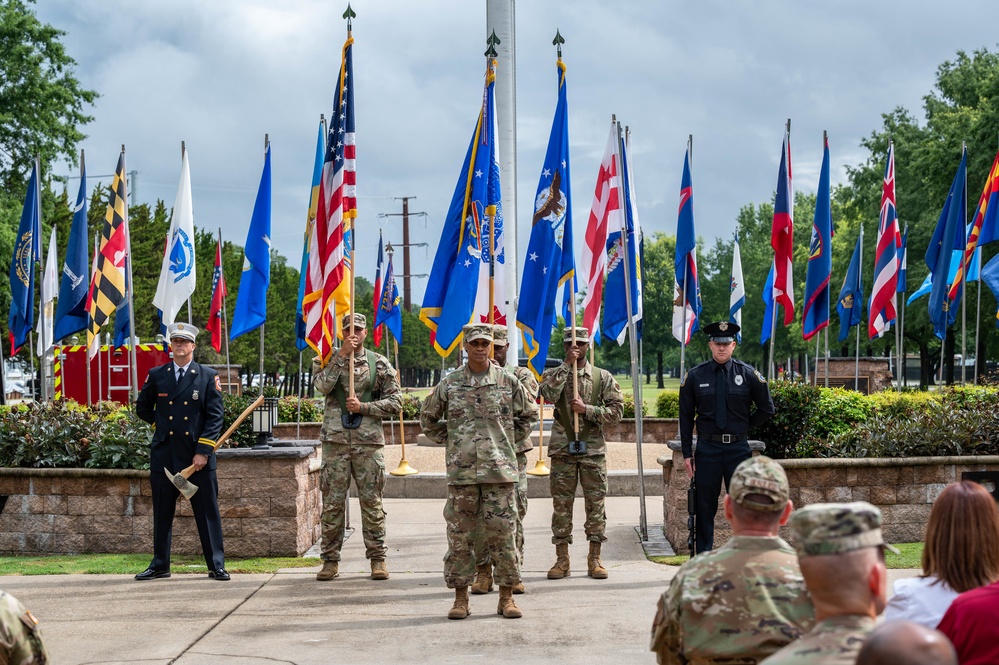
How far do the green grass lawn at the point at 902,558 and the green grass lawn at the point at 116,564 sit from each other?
3.07 metres

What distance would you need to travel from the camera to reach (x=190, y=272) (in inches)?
672

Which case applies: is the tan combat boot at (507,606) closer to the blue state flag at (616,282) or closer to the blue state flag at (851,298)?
the blue state flag at (616,282)

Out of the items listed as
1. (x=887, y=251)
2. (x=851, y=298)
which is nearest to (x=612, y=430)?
(x=887, y=251)

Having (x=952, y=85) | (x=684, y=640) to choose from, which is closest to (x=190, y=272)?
(x=684, y=640)

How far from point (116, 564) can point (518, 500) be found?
12.0 feet

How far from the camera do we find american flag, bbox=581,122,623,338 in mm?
11062

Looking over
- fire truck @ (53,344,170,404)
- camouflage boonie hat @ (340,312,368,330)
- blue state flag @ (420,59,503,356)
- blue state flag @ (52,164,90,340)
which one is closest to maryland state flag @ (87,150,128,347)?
blue state flag @ (52,164,90,340)

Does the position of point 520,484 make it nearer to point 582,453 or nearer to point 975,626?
point 582,453

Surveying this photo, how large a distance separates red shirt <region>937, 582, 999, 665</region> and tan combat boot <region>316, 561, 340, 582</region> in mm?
6648

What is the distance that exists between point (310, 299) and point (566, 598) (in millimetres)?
3594

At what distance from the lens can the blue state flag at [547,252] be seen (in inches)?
424

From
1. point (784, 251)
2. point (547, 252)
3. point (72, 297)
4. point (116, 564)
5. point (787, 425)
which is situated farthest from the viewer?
point (72, 297)

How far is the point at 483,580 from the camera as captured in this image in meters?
8.52

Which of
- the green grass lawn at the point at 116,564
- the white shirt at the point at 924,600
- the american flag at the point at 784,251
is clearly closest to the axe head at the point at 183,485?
the green grass lawn at the point at 116,564
